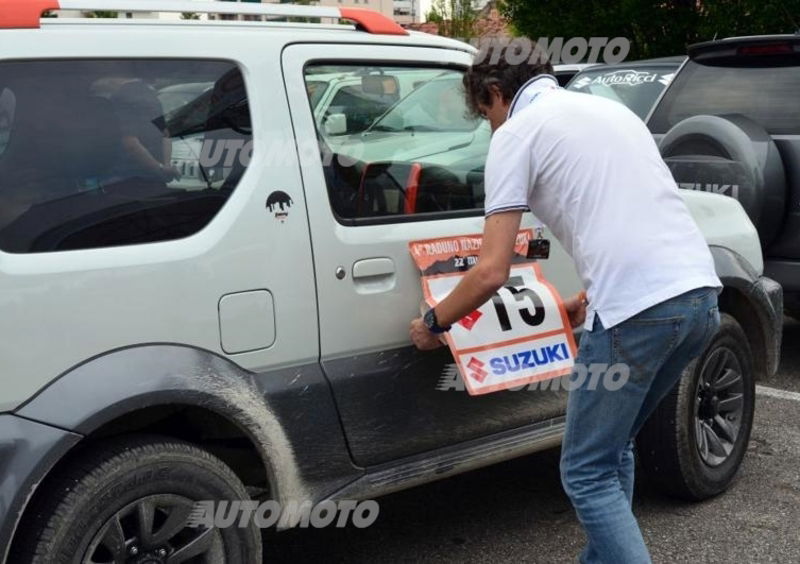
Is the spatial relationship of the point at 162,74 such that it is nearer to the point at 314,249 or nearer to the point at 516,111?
the point at 314,249

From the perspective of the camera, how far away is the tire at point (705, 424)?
3.71 metres

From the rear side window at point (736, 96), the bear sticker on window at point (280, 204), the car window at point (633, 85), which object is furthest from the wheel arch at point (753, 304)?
the car window at point (633, 85)

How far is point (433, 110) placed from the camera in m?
3.32

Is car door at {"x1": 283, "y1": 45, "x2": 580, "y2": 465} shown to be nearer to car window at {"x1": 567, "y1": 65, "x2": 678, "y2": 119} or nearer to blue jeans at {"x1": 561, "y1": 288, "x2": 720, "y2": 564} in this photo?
blue jeans at {"x1": 561, "y1": 288, "x2": 720, "y2": 564}

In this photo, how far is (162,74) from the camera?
2695 millimetres

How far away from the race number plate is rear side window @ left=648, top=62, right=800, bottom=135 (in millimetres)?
2617

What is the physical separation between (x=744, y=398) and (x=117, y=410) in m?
2.63

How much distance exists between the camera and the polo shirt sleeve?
2.57m

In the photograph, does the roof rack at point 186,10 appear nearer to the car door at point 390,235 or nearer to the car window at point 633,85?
the car door at point 390,235

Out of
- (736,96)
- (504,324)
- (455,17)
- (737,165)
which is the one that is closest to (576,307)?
(504,324)

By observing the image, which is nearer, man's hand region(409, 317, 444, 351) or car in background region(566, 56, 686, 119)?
man's hand region(409, 317, 444, 351)

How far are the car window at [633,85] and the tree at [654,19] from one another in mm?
5551

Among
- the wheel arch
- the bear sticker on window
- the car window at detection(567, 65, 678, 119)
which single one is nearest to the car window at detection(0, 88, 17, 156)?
the bear sticker on window

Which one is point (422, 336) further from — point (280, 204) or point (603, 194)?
point (603, 194)
